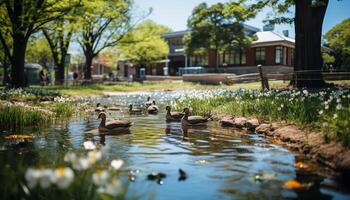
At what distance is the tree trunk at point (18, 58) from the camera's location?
1056 inches

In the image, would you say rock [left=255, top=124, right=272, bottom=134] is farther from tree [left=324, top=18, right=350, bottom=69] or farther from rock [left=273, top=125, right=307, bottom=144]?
tree [left=324, top=18, right=350, bottom=69]

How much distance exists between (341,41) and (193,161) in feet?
156

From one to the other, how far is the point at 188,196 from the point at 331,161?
2.86 m

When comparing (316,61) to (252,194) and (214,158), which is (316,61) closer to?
(214,158)

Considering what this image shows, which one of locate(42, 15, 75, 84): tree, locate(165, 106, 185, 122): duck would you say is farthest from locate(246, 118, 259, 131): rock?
locate(42, 15, 75, 84): tree

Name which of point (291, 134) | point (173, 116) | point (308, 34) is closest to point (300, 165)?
point (291, 134)

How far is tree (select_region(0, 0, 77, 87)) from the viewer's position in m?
25.2

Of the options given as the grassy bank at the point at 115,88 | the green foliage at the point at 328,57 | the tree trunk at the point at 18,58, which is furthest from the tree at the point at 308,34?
the green foliage at the point at 328,57

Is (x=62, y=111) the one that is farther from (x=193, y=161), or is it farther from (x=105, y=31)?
(x=105, y=31)

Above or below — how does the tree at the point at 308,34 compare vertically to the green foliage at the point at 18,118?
above

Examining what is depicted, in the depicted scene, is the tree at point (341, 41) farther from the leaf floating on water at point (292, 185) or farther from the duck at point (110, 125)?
the leaf floating on water at point (292, 185)

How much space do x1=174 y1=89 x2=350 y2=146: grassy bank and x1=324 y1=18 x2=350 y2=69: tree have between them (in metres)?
33.2

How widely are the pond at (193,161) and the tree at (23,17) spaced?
15336mm

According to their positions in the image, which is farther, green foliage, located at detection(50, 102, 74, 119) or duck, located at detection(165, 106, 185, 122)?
green foliage, located at detection(50, 102, 74, 119)
